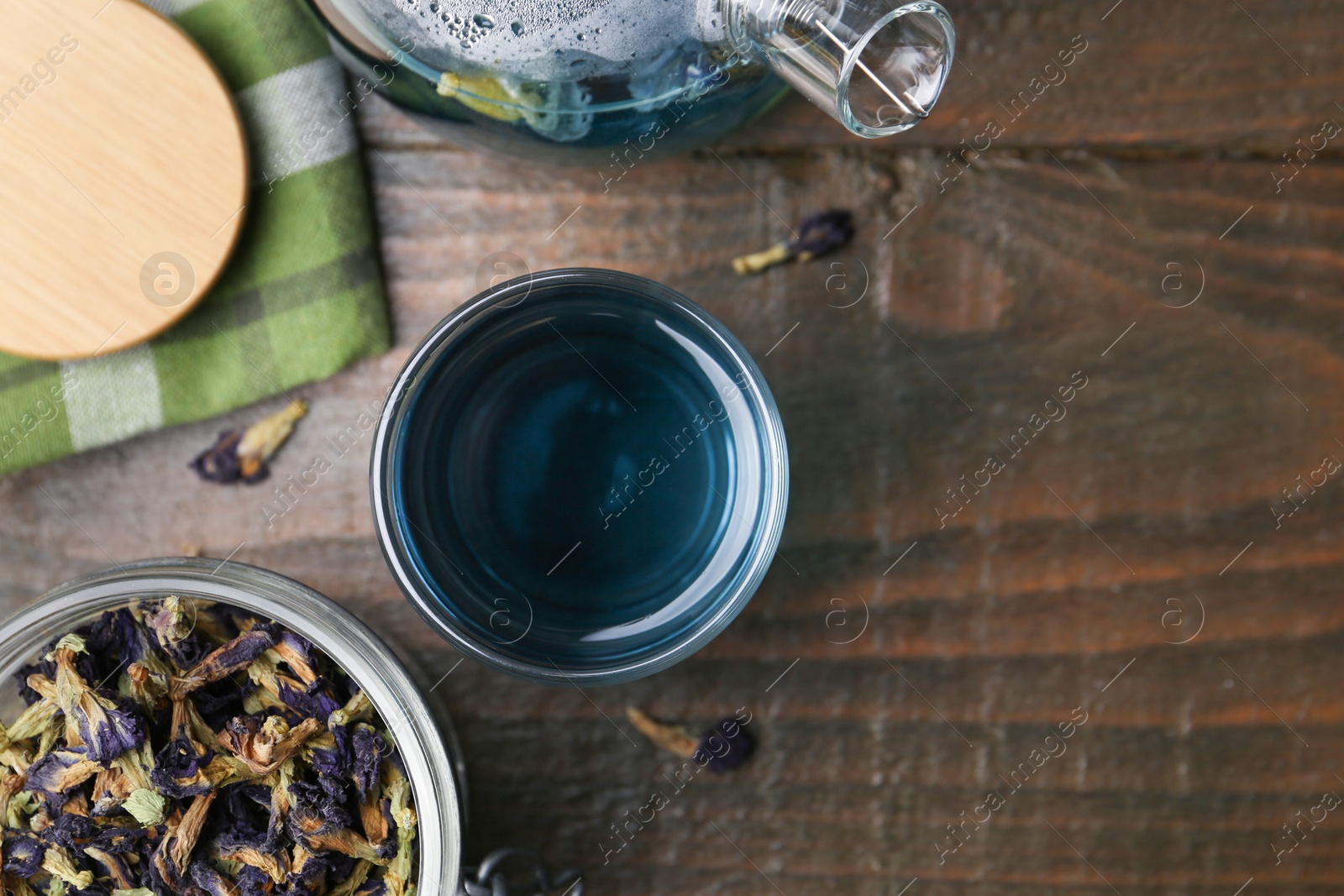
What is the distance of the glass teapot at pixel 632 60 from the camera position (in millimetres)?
443

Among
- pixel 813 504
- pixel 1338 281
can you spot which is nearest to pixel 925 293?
pixel 813 504

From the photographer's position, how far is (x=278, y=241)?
66cm

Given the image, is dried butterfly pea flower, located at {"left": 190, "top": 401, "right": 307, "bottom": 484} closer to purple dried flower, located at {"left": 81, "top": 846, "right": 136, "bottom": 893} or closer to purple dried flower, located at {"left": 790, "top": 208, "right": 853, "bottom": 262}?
purple dried flower, located at {"left": 81, "top": 846, "right": 136, "bottom": 893}

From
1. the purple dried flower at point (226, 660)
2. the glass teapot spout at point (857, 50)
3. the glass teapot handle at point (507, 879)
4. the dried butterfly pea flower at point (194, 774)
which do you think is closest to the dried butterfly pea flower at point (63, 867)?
the dried butterfly pea flower at point (194, 774)

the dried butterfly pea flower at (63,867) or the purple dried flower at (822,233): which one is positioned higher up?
the purple dried flower at (822,233)

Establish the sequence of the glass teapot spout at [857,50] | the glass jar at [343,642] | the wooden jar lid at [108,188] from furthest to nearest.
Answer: the wooden jar lid at [108,188]
the glass jar at [343,642]
the glass teapot spout at [857,50]

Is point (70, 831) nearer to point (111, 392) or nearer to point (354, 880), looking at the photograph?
point (354, 880)

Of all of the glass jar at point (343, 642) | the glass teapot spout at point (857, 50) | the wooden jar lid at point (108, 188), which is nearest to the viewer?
the glass teapot spout at point (857, 50)

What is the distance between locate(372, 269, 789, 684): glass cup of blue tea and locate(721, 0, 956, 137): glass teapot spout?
0.15m

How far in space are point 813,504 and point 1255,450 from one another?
313mm

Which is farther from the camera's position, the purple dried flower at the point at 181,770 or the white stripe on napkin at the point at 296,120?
the white stripe on napkin at the point at 296,120

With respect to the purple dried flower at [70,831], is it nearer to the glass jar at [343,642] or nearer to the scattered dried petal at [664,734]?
the glass jar at [343,642]

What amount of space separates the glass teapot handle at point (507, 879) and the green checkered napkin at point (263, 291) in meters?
0.34

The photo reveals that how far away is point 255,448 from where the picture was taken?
0.67 metres
